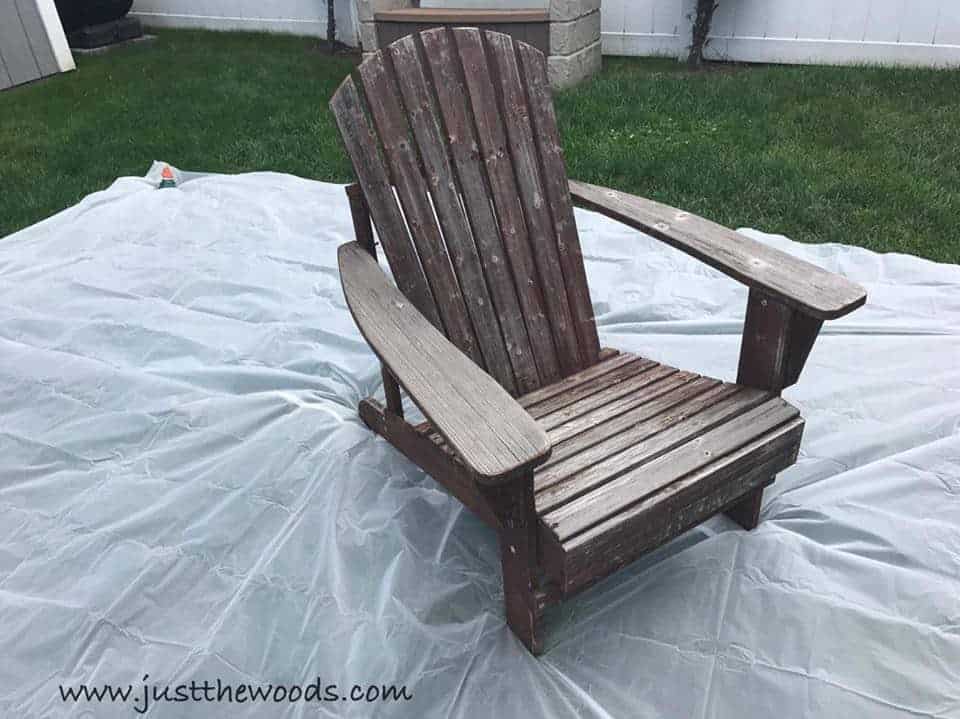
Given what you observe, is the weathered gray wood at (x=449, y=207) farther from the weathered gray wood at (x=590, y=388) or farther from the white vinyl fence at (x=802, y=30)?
the white vinyl fence at (x=802, y=30)

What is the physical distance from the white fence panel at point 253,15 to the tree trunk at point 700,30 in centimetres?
270

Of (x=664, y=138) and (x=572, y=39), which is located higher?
(x=572, y=39)

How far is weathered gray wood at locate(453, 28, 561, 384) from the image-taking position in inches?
63.7

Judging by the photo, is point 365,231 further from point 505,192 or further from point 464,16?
point 464,16

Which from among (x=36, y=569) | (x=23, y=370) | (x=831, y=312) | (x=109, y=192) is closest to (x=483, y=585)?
(x=831, y=312)

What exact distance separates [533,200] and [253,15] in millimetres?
5963

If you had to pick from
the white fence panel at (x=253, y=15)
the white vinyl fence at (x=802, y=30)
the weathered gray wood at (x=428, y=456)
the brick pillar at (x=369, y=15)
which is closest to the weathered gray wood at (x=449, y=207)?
the weathered gray wood at (x=428, y=456)

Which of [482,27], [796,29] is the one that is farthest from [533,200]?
[796,29]

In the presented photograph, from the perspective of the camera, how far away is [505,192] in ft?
5.51

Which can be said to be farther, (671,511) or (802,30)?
(802,30)

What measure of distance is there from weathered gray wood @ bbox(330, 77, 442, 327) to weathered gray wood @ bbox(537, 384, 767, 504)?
48cm

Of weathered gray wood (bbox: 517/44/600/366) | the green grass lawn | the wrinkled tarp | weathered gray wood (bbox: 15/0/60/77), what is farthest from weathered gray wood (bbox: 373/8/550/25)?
weathered gray wood (bbox: 517/44/600/366)

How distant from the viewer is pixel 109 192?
3.16 m

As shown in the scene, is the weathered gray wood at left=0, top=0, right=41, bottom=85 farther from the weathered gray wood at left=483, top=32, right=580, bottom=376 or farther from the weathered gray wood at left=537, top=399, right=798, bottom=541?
the weathered gray wood at left=537, top=399, right=798, bottom=541
